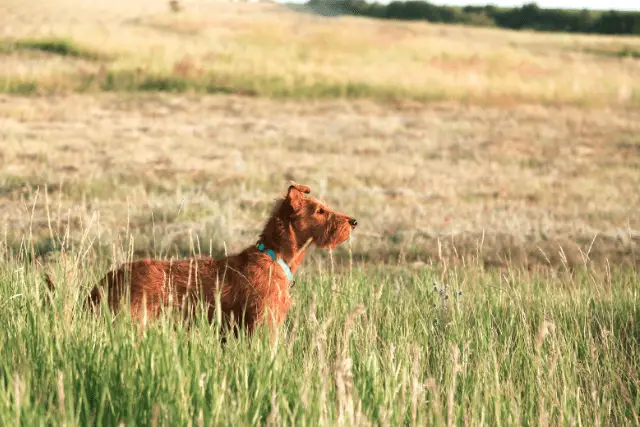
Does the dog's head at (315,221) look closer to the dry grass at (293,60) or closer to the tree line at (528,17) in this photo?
the dry grass at (293,60)

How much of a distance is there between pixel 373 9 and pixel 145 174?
155 feet

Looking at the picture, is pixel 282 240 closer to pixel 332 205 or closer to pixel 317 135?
pixel 332 205

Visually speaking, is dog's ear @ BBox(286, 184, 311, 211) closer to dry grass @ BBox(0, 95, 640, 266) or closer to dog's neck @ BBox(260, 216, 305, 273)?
dog's neck @ BBox(260, 216, 305, 273)

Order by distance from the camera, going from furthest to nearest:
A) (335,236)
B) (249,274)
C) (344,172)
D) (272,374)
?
1. (344,172)
2. (335,236)
3. (249,274)
4. (272,374)

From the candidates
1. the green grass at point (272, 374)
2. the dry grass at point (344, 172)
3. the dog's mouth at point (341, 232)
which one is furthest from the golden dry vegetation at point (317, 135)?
the dog's mouth at point (341, 232)

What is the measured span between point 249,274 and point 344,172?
1148 cm

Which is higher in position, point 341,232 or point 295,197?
point 295,197

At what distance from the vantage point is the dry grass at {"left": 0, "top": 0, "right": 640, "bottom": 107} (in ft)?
96.3

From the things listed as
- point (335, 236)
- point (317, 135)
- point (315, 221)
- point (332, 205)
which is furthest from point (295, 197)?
point (317, 135)

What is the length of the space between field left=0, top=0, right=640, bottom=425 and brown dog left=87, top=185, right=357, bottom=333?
0.23 meters

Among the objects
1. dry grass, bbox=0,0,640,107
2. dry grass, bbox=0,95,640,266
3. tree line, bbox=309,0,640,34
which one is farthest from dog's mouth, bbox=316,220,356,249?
tree line, bbox=309,0,640,34

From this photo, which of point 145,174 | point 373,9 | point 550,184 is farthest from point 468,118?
point 373,9

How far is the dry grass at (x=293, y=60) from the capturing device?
1156 inches

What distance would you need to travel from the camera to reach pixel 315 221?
5.18m
